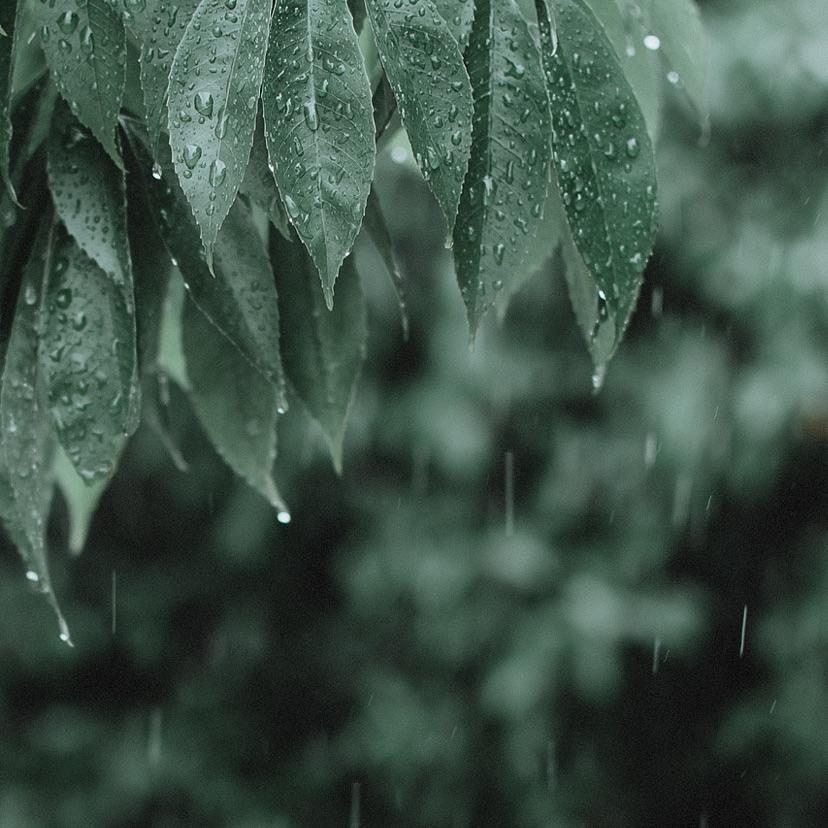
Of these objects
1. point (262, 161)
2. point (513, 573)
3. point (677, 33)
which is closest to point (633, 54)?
point (677, 33)

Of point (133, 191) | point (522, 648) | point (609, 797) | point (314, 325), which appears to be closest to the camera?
point (133, 191)

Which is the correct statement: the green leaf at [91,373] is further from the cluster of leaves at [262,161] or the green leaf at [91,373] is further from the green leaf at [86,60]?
the green leaf at [86,60]

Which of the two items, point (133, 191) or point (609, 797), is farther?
point (609, 797)

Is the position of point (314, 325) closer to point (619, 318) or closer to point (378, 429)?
point (619, 318)

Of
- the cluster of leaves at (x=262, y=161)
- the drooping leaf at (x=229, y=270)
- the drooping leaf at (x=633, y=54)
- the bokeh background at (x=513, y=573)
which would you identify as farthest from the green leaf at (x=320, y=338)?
the bokeh background at (x=513, y=573)

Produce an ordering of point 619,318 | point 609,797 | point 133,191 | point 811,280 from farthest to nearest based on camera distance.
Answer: point 609,797 → point 811,280 → point 133,191 → point 619,318

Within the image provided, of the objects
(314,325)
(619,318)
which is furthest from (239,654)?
(619,318)

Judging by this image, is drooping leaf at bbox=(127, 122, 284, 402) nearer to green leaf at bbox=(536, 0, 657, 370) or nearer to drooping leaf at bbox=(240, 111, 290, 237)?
drooping leaf at bbox=(240, 111, 290, 237)
